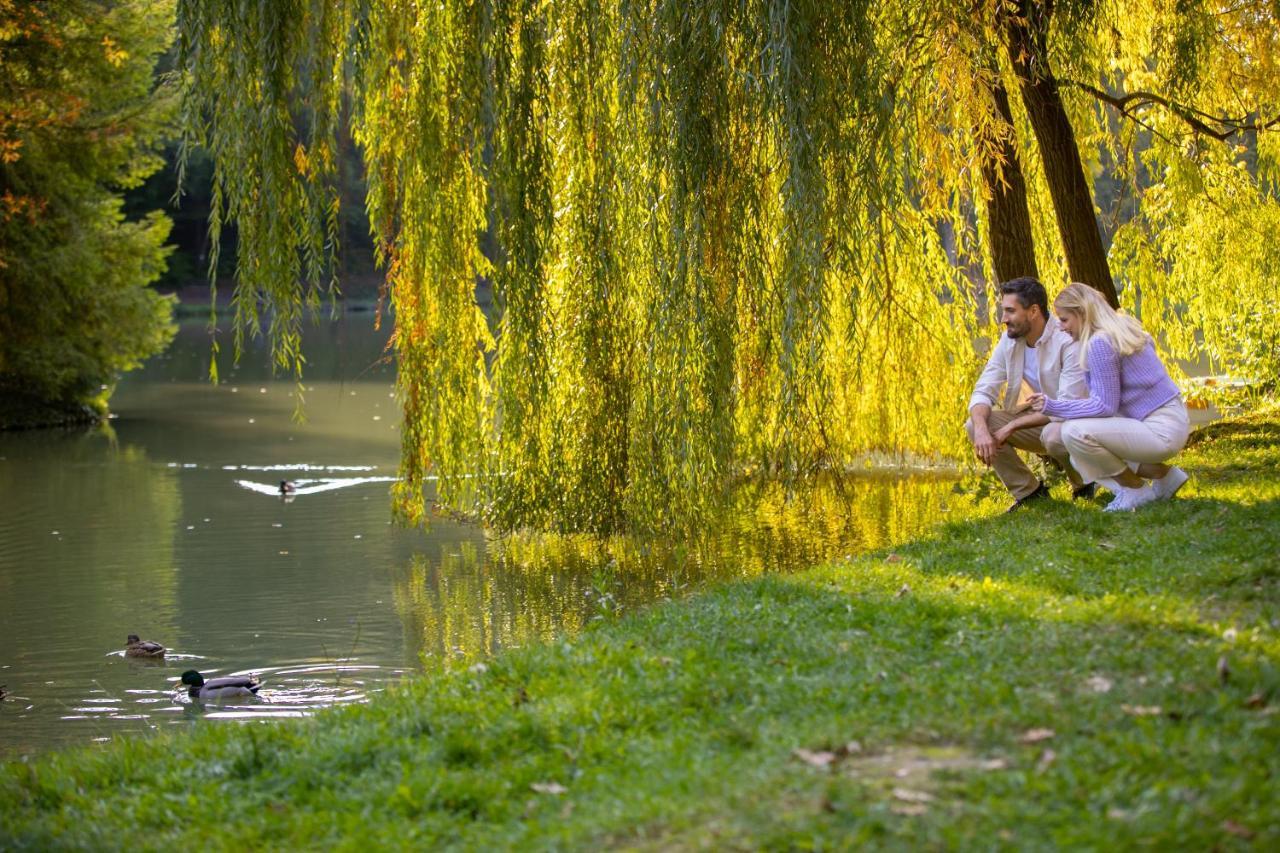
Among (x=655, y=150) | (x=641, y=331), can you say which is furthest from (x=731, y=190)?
(x=641, y=331)

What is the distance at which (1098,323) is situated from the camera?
6.96 m

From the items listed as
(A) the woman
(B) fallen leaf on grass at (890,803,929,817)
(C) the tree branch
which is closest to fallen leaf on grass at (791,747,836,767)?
(B) fallen leaf on grass at (890,803,929,817)

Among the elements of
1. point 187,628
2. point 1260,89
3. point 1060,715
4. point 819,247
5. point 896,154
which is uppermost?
point 1260,89

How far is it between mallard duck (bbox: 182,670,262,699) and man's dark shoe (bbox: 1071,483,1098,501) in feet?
15.5

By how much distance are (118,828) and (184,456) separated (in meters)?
15.2

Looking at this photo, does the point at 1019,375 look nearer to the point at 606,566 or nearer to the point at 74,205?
the point at 606,566

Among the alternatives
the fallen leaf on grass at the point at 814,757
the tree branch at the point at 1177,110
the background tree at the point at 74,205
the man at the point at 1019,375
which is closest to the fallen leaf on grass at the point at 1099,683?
the fallen leaf on grass at the point at 814,757

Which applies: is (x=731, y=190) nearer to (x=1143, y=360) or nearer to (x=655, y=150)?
(x=655, y=150)

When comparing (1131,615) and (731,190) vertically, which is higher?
(731,190)

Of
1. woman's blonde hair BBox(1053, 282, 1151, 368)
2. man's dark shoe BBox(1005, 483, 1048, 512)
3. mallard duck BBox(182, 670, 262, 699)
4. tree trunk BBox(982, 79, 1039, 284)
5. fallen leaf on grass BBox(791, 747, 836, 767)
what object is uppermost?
tree trunk BBox(982, 79, 1039, 284)

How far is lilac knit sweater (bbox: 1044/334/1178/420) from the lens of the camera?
678cm

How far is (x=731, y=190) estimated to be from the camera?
7.36m

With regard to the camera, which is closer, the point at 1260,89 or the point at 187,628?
the point at 187,628

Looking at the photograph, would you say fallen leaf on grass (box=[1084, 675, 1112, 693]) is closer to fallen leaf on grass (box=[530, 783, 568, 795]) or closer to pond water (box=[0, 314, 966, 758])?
fallen leaf on grass (box=[530, 783, 568, 795])
